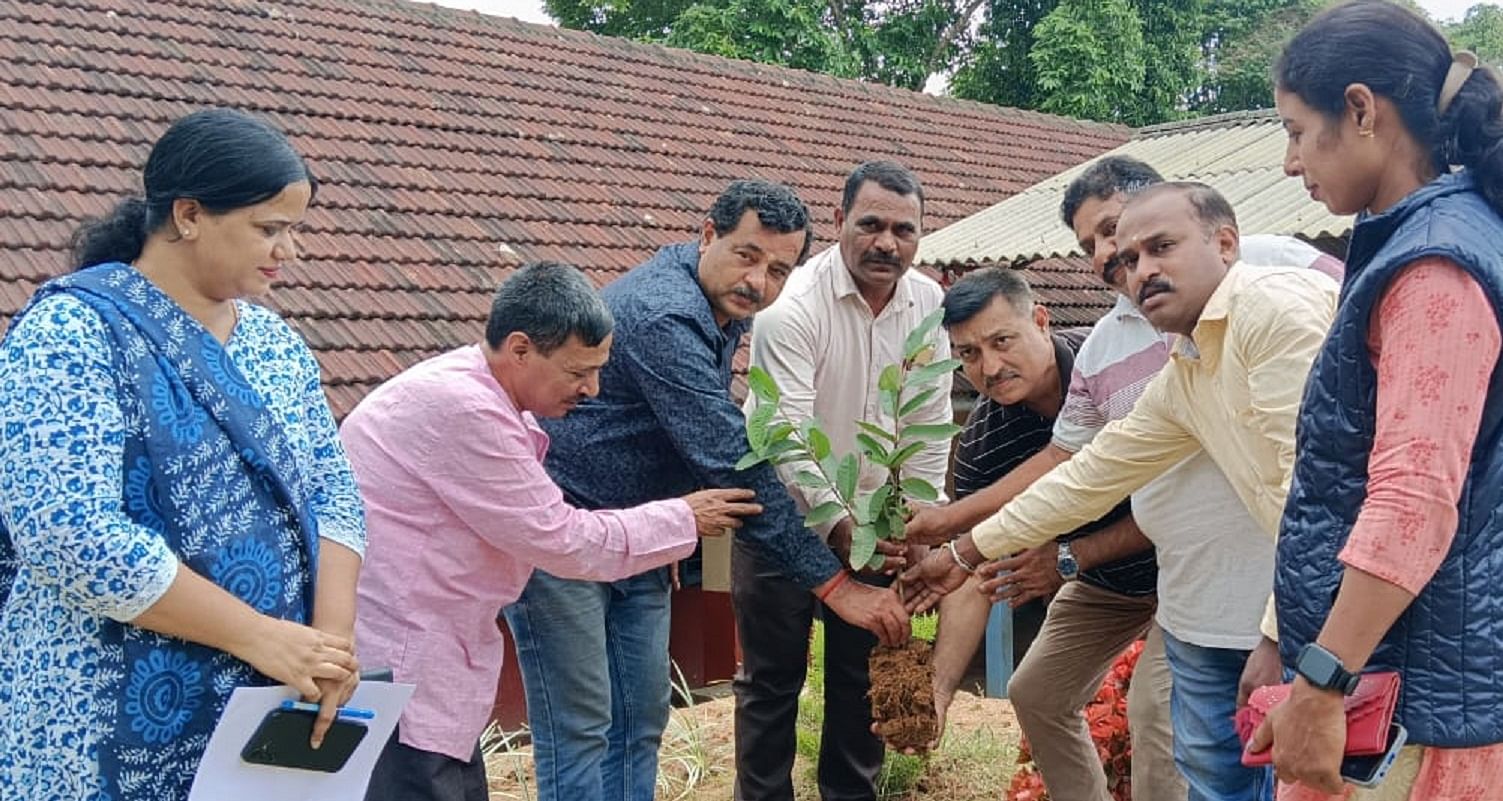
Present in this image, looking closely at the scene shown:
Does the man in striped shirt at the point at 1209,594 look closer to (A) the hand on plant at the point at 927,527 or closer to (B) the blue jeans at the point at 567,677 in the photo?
(A) the hand on plant at the point at 927,527

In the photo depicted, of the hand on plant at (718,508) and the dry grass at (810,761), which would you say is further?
the dry grass at (810,761)

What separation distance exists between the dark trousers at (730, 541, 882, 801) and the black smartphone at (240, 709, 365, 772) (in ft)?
6.13

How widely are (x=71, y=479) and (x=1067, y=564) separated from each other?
255cm

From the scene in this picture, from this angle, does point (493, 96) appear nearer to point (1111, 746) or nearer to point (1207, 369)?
point (1111, 746)

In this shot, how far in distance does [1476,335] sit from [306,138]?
25.7 feet

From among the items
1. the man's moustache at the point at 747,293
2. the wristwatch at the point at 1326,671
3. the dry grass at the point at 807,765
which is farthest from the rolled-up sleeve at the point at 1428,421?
the dry grass at the point at 807,765

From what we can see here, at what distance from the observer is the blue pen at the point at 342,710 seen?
232 cm

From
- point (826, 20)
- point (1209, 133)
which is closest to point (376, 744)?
point (1209, 133)

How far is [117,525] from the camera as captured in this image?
2111 millimetres

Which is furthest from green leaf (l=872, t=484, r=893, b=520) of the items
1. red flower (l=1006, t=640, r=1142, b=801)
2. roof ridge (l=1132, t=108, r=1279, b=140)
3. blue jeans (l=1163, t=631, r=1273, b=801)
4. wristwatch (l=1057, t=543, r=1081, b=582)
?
roof ridge (l=1132, t=108, r=1279, b=140)

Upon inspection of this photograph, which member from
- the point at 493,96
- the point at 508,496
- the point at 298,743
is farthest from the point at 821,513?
the point at 493,96

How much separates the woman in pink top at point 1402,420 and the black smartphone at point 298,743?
60.9 inches

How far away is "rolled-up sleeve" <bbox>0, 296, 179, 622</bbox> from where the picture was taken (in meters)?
2.09

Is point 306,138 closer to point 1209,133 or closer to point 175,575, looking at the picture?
point 1209,133
